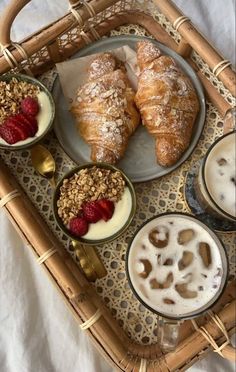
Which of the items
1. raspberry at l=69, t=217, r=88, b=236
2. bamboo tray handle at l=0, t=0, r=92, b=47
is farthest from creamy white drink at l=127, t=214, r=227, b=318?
bamboo tray handle at l=0, t=0, r=92, b=47

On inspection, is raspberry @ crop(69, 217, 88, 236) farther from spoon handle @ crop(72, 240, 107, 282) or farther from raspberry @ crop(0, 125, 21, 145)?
raspberry @ crop(0, 125, 21, 145)

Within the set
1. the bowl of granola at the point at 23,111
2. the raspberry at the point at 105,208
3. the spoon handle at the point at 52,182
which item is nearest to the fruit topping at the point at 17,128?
the bowl of granola at the point at 23,111

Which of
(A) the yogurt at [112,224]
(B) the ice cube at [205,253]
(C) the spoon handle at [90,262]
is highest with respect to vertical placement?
(A) the yogurt at [112,224]

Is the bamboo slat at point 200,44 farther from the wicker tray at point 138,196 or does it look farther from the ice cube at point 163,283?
the ice cube at point 163,283

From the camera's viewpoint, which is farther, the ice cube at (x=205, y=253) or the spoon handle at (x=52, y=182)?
the spoon handle at (x=52, y=182)

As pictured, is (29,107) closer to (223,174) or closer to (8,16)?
(8,16)
